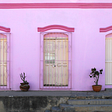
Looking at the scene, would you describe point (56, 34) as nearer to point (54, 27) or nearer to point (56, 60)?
point (54, 27)

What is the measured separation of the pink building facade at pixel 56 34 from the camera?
25.0ft

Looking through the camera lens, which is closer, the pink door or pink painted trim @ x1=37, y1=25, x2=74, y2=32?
pink painted trim @ x1=37, y1=25, x2=74, y2=32

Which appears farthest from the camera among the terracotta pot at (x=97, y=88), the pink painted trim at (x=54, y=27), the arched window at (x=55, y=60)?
the arched window at (x=55, y=60)

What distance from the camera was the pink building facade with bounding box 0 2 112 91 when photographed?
763 centimetres

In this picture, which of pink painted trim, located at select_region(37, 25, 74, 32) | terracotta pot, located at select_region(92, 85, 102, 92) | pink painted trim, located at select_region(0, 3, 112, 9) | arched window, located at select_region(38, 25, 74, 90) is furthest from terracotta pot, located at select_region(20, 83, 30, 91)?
pink painted trim, located at select_region(0, 3, 112, 9)

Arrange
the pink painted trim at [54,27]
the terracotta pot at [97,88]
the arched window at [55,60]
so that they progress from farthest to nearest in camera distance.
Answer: the arched window at [55,60], the pink painted trim at [54,27], the terracotta pot at [97,88]

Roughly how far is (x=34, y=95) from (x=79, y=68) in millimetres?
2155

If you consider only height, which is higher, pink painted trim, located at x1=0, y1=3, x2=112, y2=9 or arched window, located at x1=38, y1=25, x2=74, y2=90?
pink painted trim, located at x1=0, y1=3, x2=112, y2=9

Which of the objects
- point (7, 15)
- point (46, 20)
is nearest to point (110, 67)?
point (46, 20)

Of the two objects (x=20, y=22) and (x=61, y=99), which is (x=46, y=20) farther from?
(x=61, y=99)

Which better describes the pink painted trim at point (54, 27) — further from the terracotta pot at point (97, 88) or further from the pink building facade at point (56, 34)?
the terracotta pot at point (97, 88)

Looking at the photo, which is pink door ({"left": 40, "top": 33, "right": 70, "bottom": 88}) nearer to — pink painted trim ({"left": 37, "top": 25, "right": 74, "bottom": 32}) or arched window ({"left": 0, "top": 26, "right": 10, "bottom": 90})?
pink painted trim ({"left": 37, "top": 25, "right": 74, "bottom": 32})

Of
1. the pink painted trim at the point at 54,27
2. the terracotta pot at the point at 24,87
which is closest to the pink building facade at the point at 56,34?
the pink painted trim at the point at 54,27

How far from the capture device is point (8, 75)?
7.61 m
